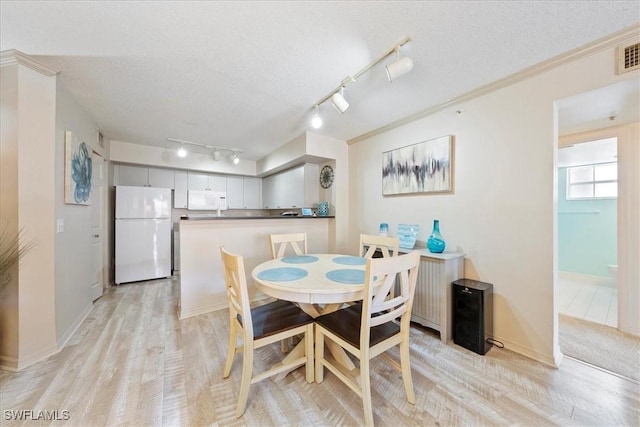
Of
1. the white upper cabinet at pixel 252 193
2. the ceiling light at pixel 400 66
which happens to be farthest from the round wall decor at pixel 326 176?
the ceiling light at pixel 400 66

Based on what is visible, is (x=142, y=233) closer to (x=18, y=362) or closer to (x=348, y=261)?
(x=18, y=362)

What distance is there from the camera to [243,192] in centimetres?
521

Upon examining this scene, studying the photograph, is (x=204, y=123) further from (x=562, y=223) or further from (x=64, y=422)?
(x=562, y=223)

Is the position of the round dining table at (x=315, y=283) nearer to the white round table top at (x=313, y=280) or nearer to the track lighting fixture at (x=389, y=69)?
the white round table top at (x=313, y=280)

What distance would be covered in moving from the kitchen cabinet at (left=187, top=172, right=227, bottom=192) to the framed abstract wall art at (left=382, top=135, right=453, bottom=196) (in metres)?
3.47

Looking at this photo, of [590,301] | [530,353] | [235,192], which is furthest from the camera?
[235,192]

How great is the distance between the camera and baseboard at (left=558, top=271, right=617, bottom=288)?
11.3ft

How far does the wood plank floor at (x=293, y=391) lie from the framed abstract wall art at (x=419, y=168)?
1.57m

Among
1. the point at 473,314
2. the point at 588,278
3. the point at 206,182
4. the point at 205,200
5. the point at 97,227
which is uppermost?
the point at 206,182

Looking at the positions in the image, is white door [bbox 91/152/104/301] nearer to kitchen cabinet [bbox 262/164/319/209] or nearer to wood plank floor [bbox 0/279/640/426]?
wood plank floor [bbox 0/279/640/426]

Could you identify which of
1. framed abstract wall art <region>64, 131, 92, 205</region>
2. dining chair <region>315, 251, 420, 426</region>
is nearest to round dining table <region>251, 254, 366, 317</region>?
dining chair <region>315, 251, 420, 426</region>

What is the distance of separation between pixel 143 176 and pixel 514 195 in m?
5.29

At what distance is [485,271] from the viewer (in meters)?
2.12

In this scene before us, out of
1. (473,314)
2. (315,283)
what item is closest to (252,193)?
(315,283)
